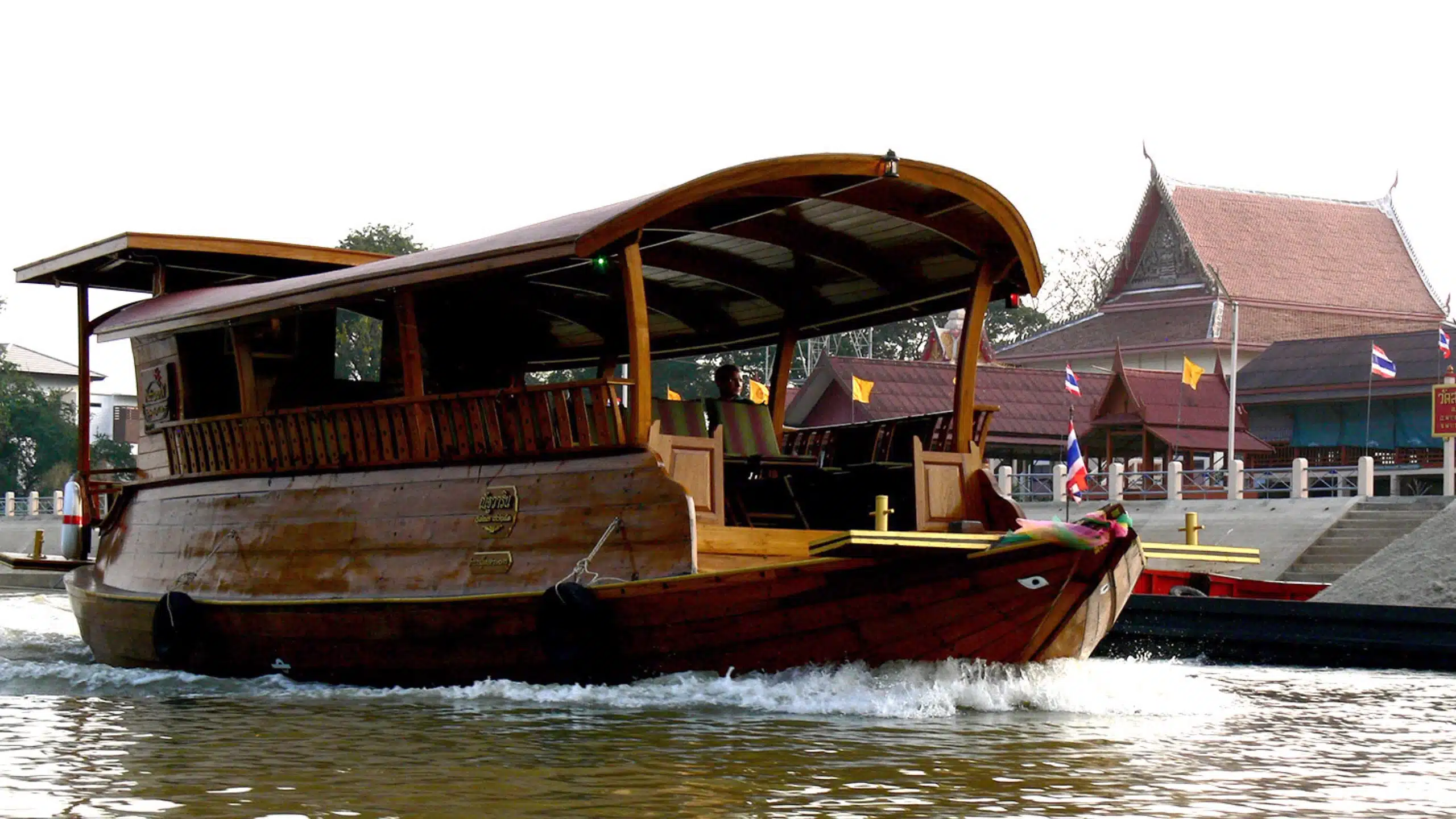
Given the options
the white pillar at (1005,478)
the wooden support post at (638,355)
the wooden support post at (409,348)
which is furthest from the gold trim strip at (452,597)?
the white pillar at (1005,478)

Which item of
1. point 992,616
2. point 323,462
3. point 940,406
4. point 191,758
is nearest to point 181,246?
point 323,462

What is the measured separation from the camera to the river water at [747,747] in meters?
5.96

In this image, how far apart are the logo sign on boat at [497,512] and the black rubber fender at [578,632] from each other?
24.4 inches

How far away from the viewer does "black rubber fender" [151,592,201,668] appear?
35.2ft

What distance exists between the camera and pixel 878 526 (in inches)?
316

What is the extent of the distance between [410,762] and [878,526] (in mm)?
2497

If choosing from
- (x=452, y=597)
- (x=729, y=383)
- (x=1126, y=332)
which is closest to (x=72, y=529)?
(x=452, y=597)

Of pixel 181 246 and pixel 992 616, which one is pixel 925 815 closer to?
pixel 992 616

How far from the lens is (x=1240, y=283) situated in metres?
41.2

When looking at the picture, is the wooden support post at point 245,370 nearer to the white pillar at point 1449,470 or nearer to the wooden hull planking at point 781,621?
the wooden hull planking at point 781,621

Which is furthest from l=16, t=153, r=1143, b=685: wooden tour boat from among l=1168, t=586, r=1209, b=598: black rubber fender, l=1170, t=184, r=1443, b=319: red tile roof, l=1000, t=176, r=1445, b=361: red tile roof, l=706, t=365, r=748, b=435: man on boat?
l=1170, t=184, r=1443, b=319: red tile roof

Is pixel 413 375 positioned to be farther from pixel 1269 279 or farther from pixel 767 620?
pixel 1269 279

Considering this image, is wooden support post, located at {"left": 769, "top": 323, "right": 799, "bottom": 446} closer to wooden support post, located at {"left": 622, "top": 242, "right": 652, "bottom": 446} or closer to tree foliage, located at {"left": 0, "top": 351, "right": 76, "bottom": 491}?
wooden support post, located at {"left": 622, "top": 242, "right": 652, "bottom": 446}

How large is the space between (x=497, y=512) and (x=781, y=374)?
2.85 meters
